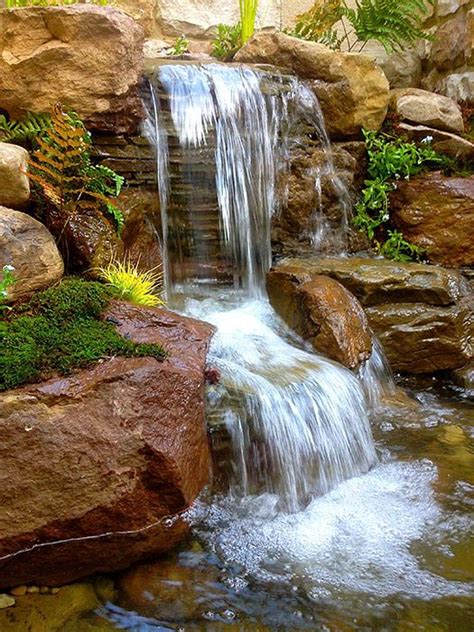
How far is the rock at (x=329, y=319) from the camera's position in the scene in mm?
4531

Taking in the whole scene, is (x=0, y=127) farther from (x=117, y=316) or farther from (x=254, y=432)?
(x=254, y=432)

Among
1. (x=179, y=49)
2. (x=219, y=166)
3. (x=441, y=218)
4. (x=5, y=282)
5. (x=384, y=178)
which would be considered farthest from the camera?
(x=179, y=49)

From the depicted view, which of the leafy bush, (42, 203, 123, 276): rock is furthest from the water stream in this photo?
(42, 203, 123, 276): rock

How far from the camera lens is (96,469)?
275cm

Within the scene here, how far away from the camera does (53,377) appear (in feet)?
9.66

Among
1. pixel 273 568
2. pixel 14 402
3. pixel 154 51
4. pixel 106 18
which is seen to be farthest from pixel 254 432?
pixel 154 51

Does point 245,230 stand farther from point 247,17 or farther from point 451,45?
point 451,45

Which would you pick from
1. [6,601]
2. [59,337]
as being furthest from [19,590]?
[59,337]

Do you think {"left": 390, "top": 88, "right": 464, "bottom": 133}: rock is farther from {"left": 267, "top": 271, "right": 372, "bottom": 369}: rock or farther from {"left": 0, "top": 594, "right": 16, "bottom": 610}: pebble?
{"left": 0, "top": 594, "right": 16, "bottom": 610}: pebble

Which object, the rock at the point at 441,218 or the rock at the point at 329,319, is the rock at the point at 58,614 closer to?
the rock at the point at 329,319

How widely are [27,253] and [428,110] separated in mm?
5845

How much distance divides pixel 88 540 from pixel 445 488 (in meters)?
2.31

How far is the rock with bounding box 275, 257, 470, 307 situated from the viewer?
531 cm

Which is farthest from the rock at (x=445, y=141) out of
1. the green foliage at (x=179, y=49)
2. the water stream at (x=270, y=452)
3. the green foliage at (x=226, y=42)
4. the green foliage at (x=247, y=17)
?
the green foliage at (x=179, y=49)
